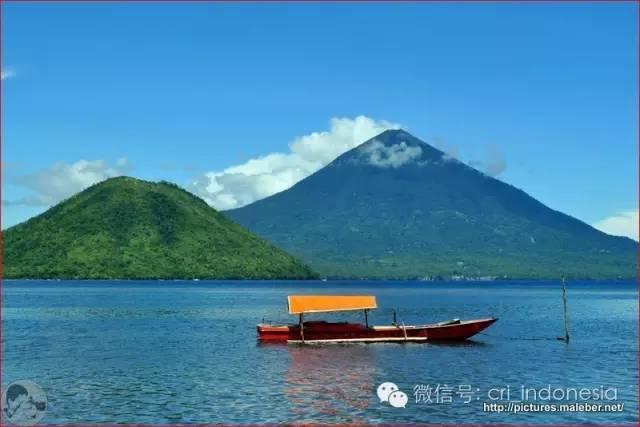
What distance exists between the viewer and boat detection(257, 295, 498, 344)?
A: 65312 mm

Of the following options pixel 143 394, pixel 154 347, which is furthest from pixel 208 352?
pixel 143 394

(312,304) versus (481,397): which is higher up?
(312,304)

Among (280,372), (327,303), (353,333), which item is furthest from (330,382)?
(353,333)

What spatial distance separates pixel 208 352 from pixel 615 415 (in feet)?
109

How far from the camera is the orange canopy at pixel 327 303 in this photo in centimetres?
6475

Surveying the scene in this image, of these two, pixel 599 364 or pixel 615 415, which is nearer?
pixel 615 415

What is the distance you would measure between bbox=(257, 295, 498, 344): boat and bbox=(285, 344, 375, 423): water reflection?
2706mm

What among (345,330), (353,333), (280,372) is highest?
(345,330)

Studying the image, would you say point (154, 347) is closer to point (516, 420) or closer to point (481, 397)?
point (481, 397)

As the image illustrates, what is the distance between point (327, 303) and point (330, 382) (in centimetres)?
2084

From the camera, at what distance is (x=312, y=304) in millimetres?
65250

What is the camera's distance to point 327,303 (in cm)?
6569

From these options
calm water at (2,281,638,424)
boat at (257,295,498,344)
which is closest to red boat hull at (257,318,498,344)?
boat at (257,295,498,344)

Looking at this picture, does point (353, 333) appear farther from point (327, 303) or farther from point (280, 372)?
Result: point (280, 372)
